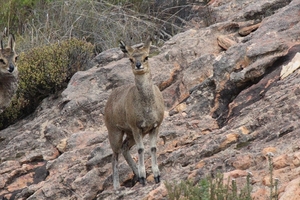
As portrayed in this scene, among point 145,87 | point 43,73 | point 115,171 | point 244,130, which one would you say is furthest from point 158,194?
point 43,73

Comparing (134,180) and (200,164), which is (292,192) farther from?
(134,180)

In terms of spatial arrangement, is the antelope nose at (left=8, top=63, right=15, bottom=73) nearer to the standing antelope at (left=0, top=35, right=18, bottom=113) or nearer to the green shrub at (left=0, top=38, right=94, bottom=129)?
the standing antelope at (left=0, top=35, right=18, bottom=113)

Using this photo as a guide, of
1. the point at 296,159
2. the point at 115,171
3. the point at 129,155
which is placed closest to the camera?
the point at 296,159

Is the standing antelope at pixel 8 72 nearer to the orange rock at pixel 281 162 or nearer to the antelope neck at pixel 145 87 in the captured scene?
the antelope neck at pixel 145 87

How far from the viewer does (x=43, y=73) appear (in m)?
16.8

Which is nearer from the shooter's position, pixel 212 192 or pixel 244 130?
pixel 212 192

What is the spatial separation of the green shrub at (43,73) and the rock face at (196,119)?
47 cm

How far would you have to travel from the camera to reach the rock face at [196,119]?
10.1 metres

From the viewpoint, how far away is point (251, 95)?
11.8 m

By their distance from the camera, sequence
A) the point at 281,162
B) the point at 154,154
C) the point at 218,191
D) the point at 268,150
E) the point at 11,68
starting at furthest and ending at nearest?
1. the point at 11,68
2. the point at 154,154
3. the point at 268,150
4. the point at 281,162
5. the point at 218,191

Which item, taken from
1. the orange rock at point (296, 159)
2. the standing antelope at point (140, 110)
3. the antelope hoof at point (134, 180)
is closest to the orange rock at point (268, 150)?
the orange rock at point (296, 159)

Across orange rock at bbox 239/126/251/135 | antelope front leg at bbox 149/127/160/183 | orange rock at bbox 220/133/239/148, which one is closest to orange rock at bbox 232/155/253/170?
orange rock at bbox 220/133/239/148

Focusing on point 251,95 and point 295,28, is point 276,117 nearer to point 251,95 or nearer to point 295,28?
point 251,95

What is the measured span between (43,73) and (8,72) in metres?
3.19
